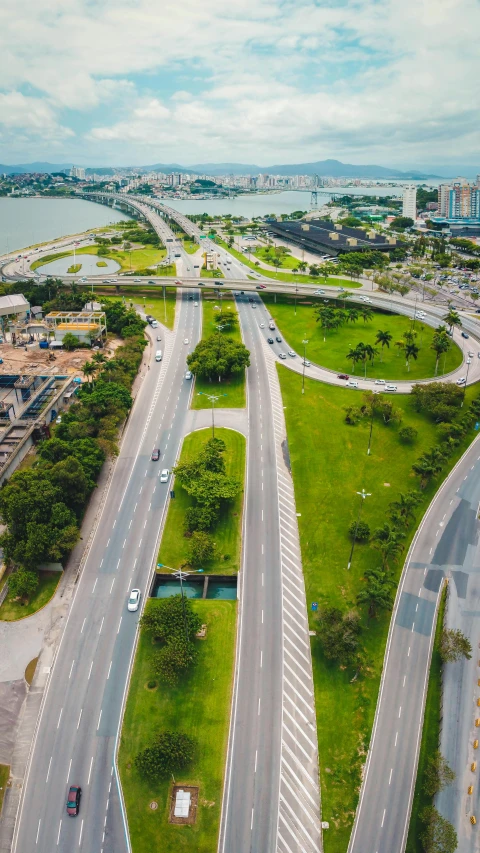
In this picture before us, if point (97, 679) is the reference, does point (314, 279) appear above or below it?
above

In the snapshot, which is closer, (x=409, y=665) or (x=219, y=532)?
(x=409, y=665)

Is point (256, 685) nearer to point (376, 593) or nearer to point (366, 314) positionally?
point (376, 593)

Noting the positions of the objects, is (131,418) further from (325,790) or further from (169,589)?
(325,790)

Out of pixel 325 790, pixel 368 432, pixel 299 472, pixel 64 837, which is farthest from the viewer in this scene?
pixel 368 432

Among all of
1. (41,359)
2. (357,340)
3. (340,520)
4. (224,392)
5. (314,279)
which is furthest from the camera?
(314,279)

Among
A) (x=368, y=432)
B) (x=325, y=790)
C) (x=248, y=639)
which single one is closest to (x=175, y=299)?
(x=368, y=432)

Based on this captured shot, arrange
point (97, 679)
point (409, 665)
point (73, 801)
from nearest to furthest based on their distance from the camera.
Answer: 1. point (73, 801)
2. point (97, 679)
3. point (409, 665)

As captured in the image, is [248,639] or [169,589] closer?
[248,639]

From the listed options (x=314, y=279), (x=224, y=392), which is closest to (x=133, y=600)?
(x=224, y=392)

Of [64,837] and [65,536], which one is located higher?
[65,536]
